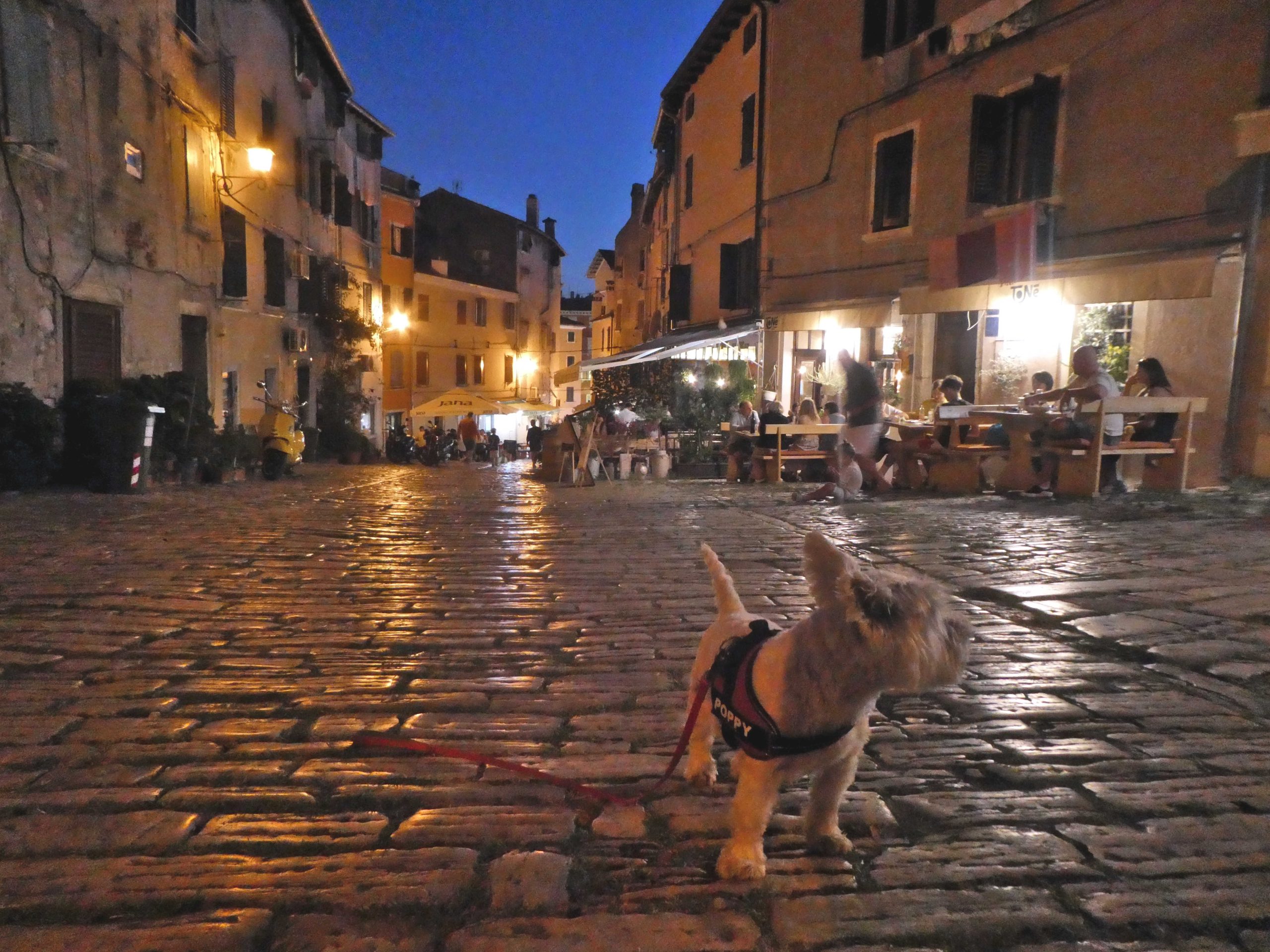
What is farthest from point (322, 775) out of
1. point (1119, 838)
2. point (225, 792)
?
point (1119, 838)

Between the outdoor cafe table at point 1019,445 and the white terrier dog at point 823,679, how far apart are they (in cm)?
865

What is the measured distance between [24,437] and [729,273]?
15.8 m

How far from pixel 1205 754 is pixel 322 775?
321cm

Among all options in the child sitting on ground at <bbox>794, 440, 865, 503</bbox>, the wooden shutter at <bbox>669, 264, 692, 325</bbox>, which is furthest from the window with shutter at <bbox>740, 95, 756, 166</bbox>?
the child sitting on ground at <bbox>794, 440, 865, 503</bbox>

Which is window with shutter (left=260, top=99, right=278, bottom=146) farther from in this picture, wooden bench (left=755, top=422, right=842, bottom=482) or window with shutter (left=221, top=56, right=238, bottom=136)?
wooden bench (left=755, top=422, right=842, bottom=482)

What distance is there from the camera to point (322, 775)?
2.97 meters

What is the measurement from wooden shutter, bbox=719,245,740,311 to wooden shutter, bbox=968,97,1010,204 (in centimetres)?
828

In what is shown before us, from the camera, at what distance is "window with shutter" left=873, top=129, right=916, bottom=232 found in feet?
50.7

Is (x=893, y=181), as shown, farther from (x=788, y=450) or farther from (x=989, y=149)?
(x=788, y=450)

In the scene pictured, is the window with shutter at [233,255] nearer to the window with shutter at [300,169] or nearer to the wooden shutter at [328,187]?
the window with shutter at [300,169]

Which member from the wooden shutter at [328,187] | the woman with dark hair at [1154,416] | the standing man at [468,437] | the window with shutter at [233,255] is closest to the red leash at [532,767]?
the woman with dark hair at [1154,416]

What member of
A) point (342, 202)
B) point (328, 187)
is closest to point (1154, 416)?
point (328, 187)

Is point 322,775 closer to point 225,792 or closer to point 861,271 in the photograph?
point 225,792

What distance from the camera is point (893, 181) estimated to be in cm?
1584
